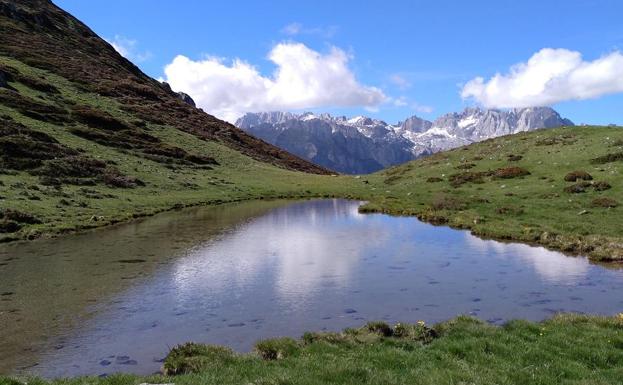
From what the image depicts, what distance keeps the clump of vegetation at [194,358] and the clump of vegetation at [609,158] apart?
194ft

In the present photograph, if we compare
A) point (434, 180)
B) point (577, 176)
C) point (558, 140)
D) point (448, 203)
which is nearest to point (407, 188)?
point (434, 180)

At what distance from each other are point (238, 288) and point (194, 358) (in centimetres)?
955

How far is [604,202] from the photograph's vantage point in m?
44.8

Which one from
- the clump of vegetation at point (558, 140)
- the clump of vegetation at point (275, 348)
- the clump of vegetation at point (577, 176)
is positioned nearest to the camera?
the clump of vegetation at point (275, 348)

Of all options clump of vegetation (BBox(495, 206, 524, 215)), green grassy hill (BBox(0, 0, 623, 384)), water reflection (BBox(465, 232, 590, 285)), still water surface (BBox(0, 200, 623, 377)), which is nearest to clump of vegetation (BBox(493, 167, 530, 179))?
green grassy hill (BBox(0, 0, 623, 384))

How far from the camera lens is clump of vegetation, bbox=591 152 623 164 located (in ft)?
197

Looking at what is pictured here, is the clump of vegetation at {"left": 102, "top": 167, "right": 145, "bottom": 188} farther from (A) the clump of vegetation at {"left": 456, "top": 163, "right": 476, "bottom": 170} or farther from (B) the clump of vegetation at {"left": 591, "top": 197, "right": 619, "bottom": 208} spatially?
(B) the clump of vegetation at {"left": 591, "top": 197, "right": 619, "bottom": 208}

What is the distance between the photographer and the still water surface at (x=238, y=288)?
59.0ft

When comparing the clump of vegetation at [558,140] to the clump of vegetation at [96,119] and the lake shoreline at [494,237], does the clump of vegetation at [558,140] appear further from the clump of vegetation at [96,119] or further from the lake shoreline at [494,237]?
the clump of vegetation at [96,119]

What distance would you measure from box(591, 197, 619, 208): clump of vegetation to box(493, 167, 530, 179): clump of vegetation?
59.6 ft

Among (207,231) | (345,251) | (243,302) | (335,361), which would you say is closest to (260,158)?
(207,231)

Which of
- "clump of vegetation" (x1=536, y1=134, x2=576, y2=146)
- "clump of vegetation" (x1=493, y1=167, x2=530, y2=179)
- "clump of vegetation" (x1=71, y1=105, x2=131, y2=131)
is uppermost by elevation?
"clump of vegetation" (x1=71, y1=105, x2=131, y2=131)

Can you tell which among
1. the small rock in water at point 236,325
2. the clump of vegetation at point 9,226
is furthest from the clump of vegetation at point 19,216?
the small rock in water at point 236,325

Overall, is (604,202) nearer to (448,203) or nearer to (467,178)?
(448,203)
